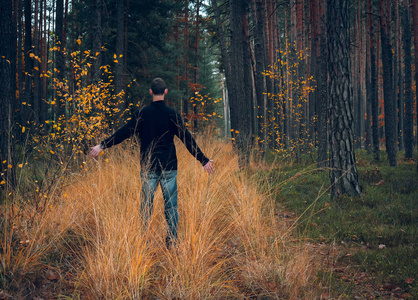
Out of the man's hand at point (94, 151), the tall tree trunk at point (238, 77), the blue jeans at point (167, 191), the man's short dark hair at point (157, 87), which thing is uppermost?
the tall tree trunk at point (238, 77)

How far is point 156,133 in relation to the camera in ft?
13.2

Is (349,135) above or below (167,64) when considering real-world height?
below

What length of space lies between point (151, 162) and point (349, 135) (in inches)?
190

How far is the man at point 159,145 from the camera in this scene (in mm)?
3932

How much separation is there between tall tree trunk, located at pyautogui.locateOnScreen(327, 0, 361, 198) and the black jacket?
13.2 feet

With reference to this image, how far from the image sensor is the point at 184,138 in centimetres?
413

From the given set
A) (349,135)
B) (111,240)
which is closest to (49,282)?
(111,240)

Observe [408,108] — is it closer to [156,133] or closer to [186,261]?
[156,133]

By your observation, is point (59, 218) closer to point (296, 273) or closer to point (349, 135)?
point (296, 273)

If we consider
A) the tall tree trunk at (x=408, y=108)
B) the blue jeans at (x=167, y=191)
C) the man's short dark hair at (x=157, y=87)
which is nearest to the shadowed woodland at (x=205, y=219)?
the blue jeans at (x=167, y=191)

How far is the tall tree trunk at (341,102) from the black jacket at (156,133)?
13.2 feet

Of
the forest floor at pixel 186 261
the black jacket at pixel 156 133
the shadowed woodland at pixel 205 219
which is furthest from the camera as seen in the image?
the black jacket at pixel 156 133

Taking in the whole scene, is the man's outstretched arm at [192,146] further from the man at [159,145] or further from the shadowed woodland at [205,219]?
the shadowed woodland at [205,219]

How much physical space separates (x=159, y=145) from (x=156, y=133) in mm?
163
